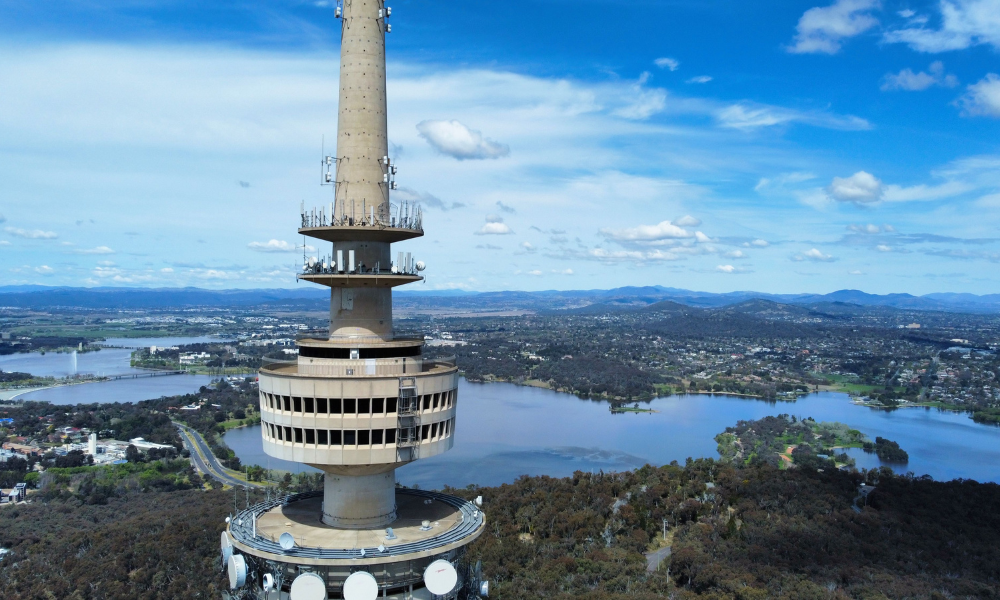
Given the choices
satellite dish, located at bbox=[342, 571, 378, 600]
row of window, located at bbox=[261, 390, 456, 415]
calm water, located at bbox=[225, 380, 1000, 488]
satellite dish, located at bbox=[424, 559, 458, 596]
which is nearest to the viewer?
satellite dish, located at bbox=[342, 571, 378, 600]

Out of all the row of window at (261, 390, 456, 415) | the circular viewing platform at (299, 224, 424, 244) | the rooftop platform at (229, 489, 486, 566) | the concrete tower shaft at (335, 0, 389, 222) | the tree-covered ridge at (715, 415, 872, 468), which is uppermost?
the concrete tower shaft at (335, 0, 389, 222)

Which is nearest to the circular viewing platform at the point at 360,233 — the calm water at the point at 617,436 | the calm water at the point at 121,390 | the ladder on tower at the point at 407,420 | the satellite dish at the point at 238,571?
the ladder on tower at the point at 407,420

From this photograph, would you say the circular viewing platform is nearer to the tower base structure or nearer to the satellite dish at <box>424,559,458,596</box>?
the tower base structure

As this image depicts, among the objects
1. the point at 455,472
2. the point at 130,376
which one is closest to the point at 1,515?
the point at 455,472

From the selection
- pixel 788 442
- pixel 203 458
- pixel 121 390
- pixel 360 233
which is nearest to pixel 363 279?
pixel 360 233

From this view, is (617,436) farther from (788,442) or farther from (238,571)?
(238,571)

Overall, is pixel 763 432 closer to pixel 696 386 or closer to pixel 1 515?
pixel 696 386

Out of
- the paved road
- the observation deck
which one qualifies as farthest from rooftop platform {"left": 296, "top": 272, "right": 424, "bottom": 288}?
the paved road

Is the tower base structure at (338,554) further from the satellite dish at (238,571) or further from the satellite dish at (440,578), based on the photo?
the satellite dish at (440,578)

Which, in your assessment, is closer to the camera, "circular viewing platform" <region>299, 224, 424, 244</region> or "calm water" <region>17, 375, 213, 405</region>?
"circular viewing platform" <region>299, 224, 424, 244</region>
